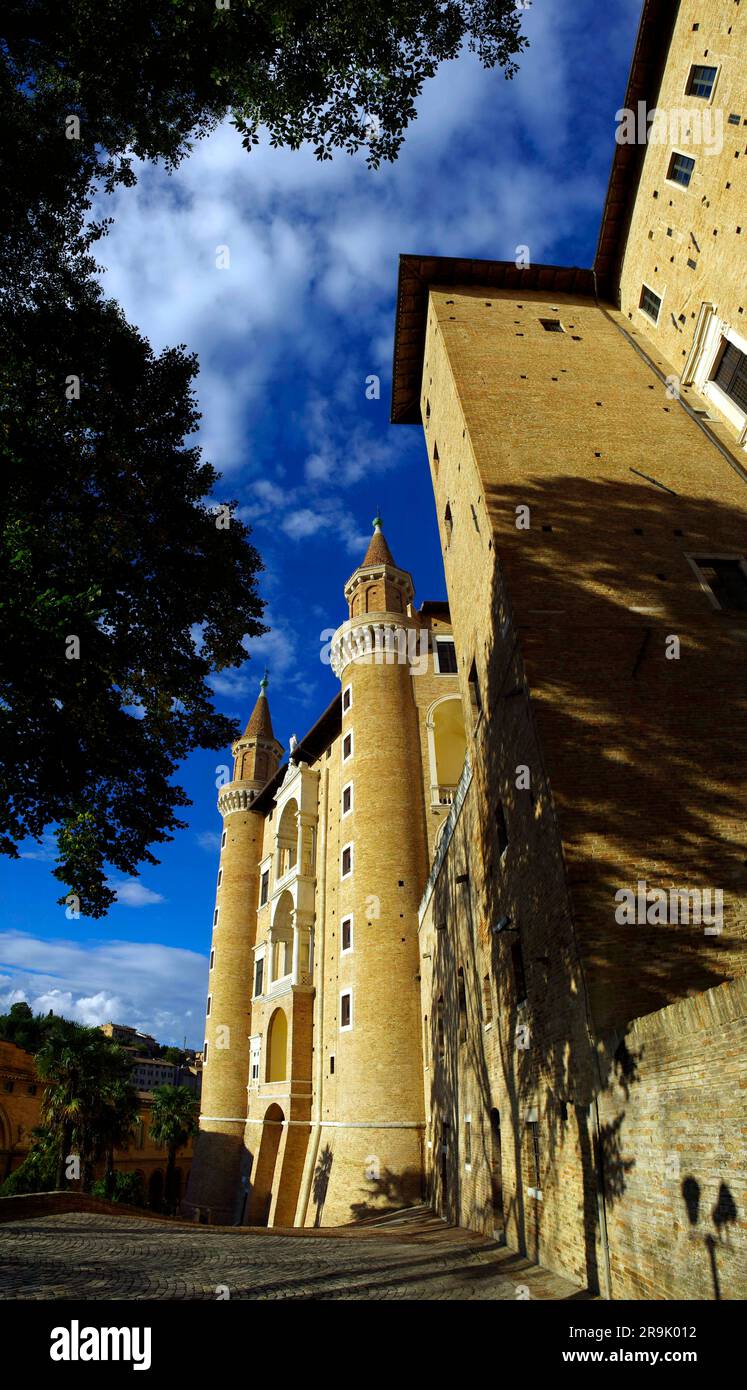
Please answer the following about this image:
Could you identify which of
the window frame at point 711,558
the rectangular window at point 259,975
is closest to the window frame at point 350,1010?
the rectangular window at point 259,975

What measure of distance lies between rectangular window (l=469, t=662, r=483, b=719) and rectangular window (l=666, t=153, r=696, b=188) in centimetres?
1162

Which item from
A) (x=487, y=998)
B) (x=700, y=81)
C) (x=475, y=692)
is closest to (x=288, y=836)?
(x=475, y=692)

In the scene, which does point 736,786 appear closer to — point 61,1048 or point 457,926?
point 457,926

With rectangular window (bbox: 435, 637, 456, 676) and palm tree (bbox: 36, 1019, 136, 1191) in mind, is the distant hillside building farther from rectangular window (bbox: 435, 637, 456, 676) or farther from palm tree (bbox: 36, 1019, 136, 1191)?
palm tree (bbox: 36, 1019, 136, 1191)

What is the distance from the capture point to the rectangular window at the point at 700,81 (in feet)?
45.4

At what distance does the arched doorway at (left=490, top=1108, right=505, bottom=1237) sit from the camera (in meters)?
11.9

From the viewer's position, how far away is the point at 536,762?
10.2 meters

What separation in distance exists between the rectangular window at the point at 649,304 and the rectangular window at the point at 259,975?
30462mm

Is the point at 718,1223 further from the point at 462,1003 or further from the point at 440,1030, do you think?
the point at 440,1030

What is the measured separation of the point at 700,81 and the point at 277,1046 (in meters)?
34.1

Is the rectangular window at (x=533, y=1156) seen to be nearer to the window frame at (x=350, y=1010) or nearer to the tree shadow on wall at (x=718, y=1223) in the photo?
the tree shadow on wall at (x=718, y=1223)

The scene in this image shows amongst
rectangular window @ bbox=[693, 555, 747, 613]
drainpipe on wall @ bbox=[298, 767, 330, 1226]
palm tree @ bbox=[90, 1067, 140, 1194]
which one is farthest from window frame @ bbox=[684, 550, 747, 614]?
palm tree @ bbox=[90, 1067, 140, 1194]

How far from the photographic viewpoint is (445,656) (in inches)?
1145
